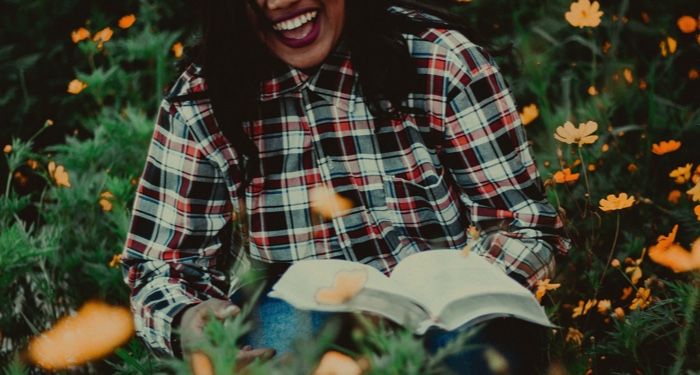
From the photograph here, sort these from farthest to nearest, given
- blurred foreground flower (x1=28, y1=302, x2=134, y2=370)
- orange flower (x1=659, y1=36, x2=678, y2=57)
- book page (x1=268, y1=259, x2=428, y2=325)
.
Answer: orange flower (x1=659, y1=36, x2=678, y2=57) → blurred foreground flower (x1=28, y1=302, x2=134, y2=370) → book page (x1=268, y1=259, x2=428, y2=325)

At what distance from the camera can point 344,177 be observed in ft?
4.79

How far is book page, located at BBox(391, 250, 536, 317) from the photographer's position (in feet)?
3.24

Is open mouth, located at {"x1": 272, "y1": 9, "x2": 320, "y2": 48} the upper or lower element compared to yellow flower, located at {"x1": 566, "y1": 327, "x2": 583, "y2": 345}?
upper

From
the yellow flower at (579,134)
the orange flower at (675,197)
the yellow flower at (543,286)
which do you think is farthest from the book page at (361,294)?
the orange flower at (675,197)

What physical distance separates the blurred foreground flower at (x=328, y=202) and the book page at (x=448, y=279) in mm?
348

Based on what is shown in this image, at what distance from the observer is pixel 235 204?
151 centimetres

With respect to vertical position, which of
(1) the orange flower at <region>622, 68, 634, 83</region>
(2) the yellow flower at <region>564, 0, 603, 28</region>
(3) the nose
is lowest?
(1) the orange flower at <region>622, 68, 634, 83</region>

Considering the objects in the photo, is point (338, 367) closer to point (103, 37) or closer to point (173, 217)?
point (173, 217)

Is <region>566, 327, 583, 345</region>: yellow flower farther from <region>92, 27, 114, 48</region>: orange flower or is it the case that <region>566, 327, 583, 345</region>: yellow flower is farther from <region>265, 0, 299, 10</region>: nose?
<region>92, 27, 114, 48</region>: orange flower

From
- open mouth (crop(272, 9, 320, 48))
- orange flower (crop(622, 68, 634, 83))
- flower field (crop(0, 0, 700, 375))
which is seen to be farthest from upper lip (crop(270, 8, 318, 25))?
orange flower (crop(622, 68, 634, 83))

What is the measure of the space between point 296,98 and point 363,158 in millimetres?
168

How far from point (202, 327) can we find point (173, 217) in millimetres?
325

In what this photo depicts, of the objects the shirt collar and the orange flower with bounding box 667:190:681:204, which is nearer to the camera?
the shirt collar

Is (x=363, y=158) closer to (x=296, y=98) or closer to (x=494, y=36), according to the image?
(x=296, y=98)
